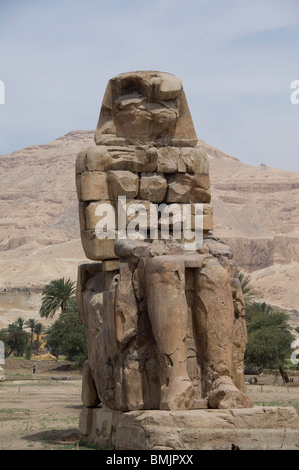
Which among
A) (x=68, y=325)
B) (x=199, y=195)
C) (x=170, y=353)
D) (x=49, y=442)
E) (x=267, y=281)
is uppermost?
(x=199, y=195)

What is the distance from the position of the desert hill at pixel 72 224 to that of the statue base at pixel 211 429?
182 ft

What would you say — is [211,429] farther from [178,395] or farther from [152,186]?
[152,186]

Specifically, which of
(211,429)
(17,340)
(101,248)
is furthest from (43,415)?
(17,340)

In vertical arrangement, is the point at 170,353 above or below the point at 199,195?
below

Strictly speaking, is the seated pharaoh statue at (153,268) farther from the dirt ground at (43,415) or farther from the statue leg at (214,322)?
the dirt ground at (43,415)

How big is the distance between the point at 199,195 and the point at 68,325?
28.7m

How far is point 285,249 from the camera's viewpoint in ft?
366

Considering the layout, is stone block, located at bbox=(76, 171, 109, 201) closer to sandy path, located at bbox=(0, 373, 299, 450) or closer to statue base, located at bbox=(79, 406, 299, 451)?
statue base, located at bbox=(79, 406, 299, 451)

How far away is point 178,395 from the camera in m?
8.49

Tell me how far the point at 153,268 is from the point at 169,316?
56cm

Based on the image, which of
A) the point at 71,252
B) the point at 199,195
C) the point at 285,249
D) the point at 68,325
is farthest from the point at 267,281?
the point at 199,195

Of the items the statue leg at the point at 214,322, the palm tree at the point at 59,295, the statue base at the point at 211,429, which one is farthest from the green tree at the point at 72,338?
the statue base at the point at 211,429

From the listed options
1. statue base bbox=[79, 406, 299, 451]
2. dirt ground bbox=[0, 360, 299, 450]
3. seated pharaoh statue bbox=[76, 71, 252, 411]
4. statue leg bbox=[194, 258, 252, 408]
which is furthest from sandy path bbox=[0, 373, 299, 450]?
statue leg bbox=[194, 258, 252, 408]
